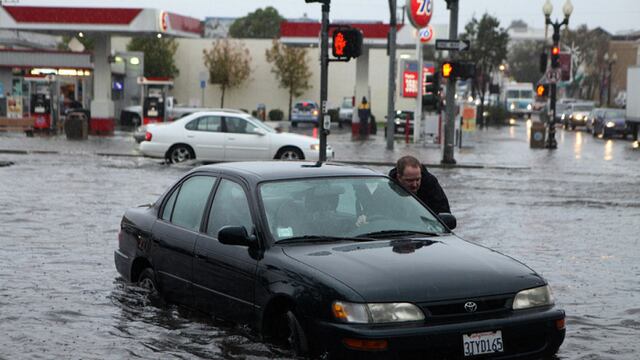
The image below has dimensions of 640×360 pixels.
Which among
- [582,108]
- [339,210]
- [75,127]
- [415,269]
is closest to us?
[415,269]

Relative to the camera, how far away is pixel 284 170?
8516 mm

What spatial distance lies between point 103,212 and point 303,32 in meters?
36.9

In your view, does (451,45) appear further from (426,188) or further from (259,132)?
(426,188)

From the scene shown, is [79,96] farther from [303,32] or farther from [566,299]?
[566,299]

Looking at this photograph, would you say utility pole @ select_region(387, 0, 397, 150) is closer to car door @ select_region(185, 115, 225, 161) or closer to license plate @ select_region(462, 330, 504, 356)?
car door @ select_region(185, 115, 225, 161)

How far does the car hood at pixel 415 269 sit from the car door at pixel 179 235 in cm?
131

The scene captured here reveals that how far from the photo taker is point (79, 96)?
6191 centimetres

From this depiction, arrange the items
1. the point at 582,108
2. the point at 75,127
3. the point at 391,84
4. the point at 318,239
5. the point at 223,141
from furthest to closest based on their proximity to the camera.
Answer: the point at 582,108, the point at 75,127, the point at 391,84, the point at 223,141, the point at 318,239

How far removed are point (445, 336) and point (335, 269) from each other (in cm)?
88

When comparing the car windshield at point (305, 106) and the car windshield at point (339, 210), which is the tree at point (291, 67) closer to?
the car windshield at point (305, 106)

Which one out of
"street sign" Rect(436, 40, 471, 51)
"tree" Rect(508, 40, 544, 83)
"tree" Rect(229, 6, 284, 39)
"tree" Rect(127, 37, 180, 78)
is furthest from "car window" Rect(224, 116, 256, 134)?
"tree" Rect(508, 40, 544, 83)

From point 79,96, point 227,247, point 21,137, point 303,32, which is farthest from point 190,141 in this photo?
point 79,96

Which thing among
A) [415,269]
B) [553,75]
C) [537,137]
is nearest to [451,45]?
[553,75]

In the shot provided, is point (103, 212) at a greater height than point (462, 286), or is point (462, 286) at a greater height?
point (462, 286)
